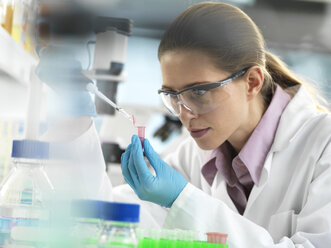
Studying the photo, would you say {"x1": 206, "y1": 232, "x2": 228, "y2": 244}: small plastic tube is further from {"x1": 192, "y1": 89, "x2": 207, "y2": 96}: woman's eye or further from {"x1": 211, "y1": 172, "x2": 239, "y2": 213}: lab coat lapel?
{"x1": 211, "y1": 172, "x2": 239, "y2": 213}: lab coat lapel

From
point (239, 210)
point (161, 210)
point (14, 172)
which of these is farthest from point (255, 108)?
point (14, 172)

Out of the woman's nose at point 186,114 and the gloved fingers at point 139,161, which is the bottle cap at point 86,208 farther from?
the woman's nose at point 186,114

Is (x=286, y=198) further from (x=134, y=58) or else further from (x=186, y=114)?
(x=134, y=58)

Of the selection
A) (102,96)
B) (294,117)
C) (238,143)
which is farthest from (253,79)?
(102,96)

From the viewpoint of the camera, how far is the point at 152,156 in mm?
977

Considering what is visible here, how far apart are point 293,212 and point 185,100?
1.76 ft

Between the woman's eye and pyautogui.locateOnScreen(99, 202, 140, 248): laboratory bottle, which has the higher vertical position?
the woman's eye

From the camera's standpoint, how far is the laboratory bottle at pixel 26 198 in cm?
79

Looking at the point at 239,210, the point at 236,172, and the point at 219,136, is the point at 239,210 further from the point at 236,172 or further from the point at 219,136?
the point at 219,136

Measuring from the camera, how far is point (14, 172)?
3.03 feet

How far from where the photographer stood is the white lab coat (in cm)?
103

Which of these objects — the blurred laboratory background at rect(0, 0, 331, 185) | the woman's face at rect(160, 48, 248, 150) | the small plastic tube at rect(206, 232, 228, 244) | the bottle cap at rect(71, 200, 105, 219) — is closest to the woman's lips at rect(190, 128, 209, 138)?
the woman's face at rect(160, 48, 248, 150)

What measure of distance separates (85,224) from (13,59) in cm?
93

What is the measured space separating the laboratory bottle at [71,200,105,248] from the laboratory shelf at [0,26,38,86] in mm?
711
